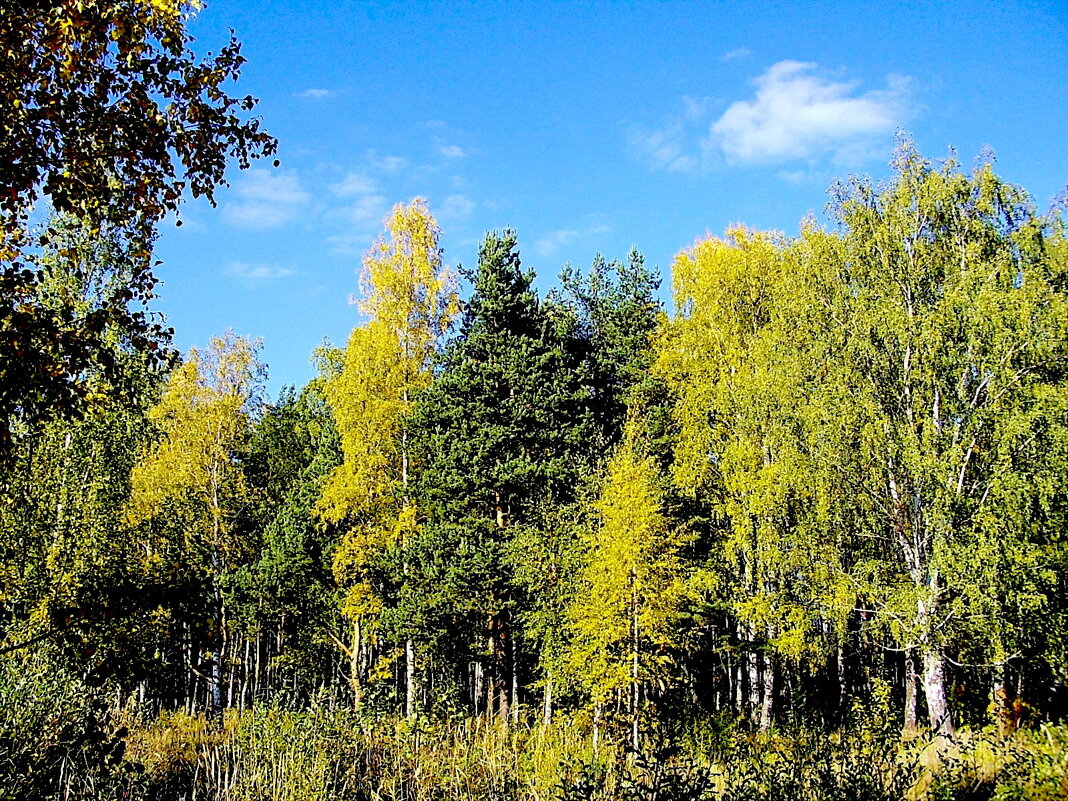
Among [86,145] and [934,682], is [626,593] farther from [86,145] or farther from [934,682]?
[86,145]

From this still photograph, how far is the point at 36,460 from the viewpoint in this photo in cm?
1366

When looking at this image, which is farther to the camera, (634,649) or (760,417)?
(760,417)

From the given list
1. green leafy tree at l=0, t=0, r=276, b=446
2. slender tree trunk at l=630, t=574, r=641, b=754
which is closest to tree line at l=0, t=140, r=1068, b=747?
slender tree trunk at l=630, t=574, r=641, b=754

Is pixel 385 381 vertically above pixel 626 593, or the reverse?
pixel 385 381

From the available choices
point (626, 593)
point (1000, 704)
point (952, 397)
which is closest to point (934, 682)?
point (1000, 704)

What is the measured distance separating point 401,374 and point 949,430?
1280 cm

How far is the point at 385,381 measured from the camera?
20.6 meters

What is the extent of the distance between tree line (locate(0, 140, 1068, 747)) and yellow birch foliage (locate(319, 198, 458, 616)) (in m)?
0.08

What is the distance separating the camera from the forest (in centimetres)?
998

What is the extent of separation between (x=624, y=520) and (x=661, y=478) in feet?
12.8

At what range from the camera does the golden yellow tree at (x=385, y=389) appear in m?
20.2

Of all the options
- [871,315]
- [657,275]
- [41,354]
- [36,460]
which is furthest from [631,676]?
[657,275]

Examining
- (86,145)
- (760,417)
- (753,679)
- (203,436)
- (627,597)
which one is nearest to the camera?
(86,145)

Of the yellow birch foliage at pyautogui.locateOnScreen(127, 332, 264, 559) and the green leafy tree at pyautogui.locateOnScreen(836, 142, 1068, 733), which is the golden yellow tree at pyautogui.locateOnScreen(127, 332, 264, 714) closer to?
the yellow birch foliage at pyautogui.locateOnScreen(127, 332, 264, 559)
